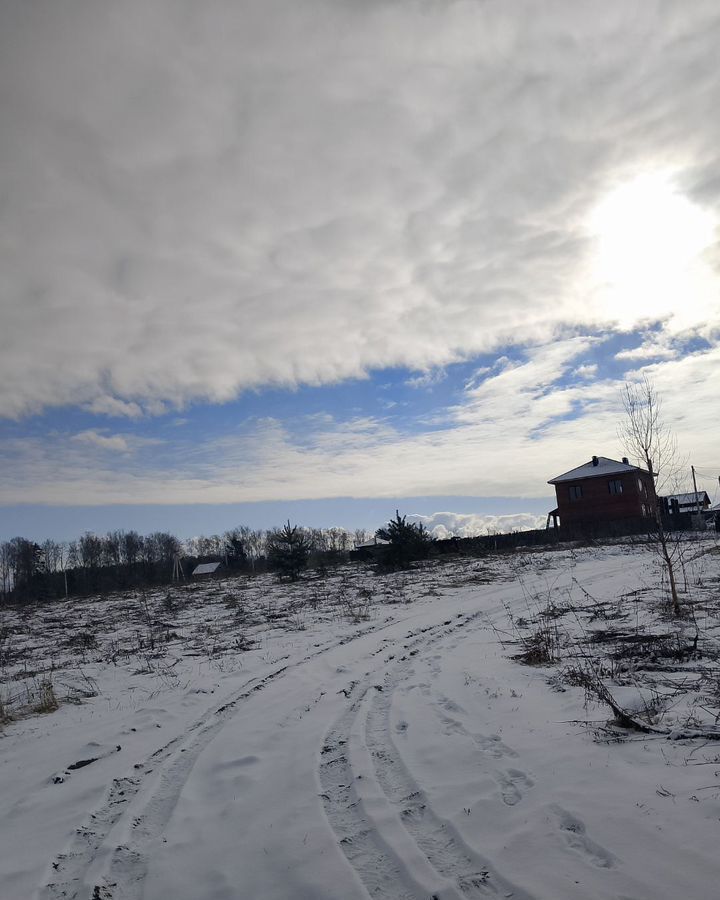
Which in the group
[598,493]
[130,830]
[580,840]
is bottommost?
[130,830]

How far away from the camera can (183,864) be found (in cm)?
342

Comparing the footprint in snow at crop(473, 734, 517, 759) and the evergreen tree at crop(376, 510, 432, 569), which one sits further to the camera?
the evergreen tree at crop(376, 510, 432, 569)

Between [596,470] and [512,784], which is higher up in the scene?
[596,470]

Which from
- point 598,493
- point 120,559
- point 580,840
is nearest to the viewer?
point 580,840

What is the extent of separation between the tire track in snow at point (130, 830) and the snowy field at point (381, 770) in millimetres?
18

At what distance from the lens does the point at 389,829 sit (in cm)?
352

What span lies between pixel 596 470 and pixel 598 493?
7.35ft

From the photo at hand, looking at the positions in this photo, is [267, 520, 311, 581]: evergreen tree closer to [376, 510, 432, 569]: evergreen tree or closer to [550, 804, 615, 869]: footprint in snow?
[376, 510, 432, 569]: evergreen tree

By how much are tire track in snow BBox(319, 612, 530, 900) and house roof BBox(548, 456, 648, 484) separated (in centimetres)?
5094

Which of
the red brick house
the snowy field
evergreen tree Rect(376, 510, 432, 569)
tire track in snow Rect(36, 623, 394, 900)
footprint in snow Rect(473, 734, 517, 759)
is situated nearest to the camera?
the snowy field

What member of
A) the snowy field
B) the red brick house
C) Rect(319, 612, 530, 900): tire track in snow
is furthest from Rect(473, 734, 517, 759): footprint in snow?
the red brick house

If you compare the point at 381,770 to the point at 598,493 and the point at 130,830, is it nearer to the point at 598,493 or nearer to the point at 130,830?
the point at 130,830

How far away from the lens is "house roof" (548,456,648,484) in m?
50.7

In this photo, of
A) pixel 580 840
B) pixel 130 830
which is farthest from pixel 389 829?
pixel 130 830
